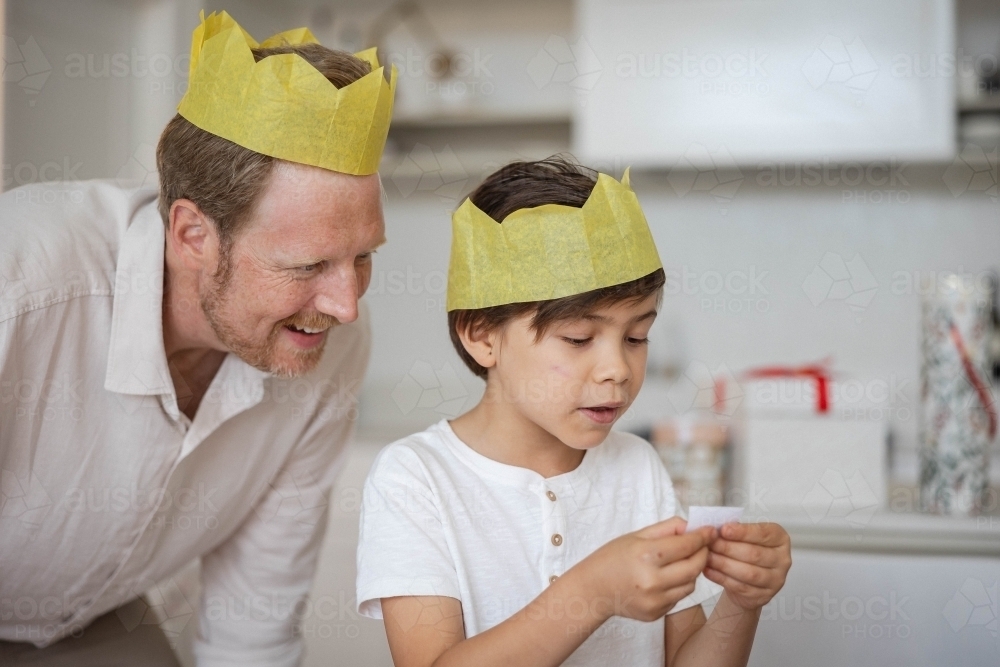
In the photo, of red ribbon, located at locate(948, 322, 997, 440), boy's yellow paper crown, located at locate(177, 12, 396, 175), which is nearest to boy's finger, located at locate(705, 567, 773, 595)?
boy's yellow paper crown, located at locate(177, 12, 396, 175)

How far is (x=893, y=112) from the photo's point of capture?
210 cm

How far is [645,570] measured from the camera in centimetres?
75

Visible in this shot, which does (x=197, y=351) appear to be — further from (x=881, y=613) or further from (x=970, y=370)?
(x=970, y=370)

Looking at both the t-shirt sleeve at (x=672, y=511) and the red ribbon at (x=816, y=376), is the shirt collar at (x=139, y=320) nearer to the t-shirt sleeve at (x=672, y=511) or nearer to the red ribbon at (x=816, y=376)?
the t-shirt sleeve at (x=672, y=511)

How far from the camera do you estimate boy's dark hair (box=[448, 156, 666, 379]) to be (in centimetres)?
91

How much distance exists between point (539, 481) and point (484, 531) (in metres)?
0.08

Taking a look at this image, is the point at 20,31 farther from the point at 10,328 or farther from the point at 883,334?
the point at 883,334

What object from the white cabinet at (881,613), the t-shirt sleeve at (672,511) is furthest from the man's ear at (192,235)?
the white cabinet at (881,613)

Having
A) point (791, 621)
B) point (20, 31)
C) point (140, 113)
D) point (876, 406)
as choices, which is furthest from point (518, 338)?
point (140, 113)

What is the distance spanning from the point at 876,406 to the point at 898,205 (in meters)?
0.82

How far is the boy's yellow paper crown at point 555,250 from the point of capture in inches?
35.6

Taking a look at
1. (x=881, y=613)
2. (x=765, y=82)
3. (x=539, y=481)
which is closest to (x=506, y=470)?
(x=539, y=481)

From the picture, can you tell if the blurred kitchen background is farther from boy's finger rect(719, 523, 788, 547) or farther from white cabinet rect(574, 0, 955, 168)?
boy's finger rect(719, 523, 788, 547)

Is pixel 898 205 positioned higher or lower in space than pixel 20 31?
lower
